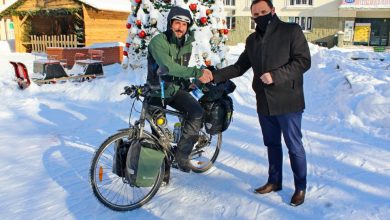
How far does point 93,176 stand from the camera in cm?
354

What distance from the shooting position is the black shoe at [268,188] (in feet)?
13.1

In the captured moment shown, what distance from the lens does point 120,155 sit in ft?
11.8

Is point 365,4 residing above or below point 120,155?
above

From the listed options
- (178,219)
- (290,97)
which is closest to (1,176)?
(178,219)

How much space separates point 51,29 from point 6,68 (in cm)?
1072

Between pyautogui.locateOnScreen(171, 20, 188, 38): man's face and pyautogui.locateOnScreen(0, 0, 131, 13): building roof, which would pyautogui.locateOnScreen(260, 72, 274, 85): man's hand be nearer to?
pyautogui.locateOnScreen(171, 20, 188, 38): man's face

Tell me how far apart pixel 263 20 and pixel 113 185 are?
8.59ft

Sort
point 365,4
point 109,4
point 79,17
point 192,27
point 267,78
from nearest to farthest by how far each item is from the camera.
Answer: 1. point 267,78
2. point 192,27
3. point 79,17
4. point 109,4
5. point 365,4

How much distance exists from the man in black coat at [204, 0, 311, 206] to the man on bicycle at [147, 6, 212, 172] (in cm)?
68

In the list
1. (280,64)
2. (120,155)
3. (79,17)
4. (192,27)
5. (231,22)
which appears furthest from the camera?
(231,22)

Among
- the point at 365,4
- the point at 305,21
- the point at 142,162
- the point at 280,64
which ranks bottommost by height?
the point at 142,162

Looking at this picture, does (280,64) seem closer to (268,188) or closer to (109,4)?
(268,188)

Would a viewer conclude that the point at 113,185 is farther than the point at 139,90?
Yes

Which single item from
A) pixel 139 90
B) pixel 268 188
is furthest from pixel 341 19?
pixel 139 90
